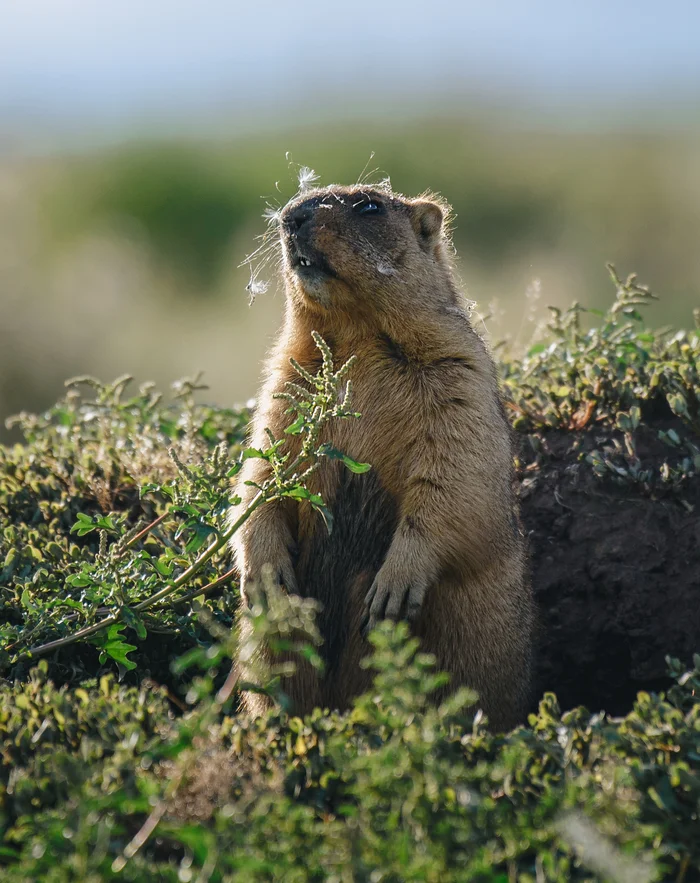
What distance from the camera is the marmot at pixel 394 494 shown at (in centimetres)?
394

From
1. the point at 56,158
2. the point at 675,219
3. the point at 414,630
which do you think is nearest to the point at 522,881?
the point at 414,630

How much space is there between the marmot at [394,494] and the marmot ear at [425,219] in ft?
1.23

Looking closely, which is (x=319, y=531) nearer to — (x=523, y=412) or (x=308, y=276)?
(x=308, y=276)

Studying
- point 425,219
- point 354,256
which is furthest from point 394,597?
point 425,219

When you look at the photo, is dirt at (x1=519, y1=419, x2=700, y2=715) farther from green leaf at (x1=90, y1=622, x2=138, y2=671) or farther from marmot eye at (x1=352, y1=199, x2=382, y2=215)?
green leaf at (x1=90, y1=622, x2=138, y2=671)

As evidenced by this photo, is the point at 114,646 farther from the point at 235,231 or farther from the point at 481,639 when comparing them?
the point at 235,231

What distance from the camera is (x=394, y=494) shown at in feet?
13.4

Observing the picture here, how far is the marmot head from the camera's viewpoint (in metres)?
4.18

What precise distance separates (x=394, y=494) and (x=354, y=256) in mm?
909

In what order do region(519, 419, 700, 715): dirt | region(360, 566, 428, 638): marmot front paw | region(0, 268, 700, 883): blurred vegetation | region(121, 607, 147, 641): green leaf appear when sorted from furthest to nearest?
region(519, 419, 700, 715): dirt
region(360, 566, 428, 638): marmot front paw
region(121, 607, 147, 641): green leaf
region(0, 268, 700, 883): blurred vegetation

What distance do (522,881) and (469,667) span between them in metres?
1.87

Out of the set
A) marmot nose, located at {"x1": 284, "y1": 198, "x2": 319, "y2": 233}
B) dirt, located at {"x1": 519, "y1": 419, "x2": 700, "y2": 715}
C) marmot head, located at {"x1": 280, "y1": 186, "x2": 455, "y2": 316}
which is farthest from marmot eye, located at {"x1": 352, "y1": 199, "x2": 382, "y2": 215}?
dirt, located at {"x1": 519, "y1": 419, "x2": 700, "y2": 715}

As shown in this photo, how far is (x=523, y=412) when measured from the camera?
532cm

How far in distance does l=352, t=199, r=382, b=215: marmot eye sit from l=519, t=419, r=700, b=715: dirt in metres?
1.43
